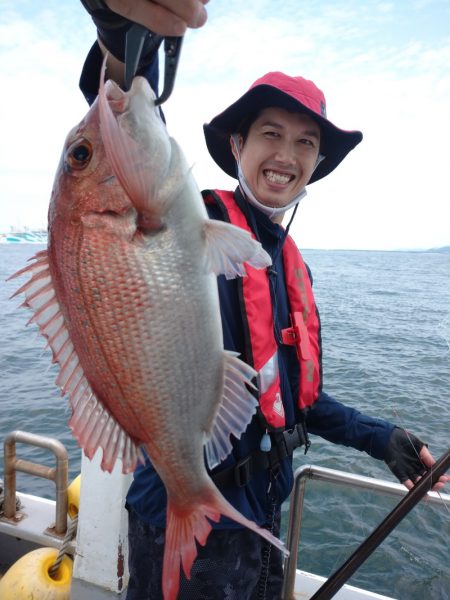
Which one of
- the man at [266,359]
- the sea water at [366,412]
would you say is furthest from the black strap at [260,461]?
the sea water at [366,412]

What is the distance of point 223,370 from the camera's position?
161cm

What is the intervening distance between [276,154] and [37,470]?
3.12 meters

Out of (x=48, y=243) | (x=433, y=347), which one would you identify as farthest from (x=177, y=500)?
(x=433, y=347)

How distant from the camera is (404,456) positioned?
2.67 meters

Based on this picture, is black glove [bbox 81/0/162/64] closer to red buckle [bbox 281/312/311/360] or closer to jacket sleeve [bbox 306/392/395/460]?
red buckle [bbox 281/312/311/360]

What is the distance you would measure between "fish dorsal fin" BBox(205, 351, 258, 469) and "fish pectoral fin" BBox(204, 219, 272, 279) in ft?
1.07

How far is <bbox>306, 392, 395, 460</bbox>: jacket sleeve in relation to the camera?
2.71m

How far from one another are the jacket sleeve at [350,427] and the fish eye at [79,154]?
193 cm

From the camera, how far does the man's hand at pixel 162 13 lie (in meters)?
1.25

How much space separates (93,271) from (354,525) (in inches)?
246

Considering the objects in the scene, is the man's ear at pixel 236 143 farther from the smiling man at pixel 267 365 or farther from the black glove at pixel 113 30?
the black glove at pixel 113 30

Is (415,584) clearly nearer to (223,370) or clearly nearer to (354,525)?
(354,525)

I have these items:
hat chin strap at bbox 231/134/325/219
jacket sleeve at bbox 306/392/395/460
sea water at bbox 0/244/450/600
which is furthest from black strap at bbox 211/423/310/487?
sea water at bbox 0/244/450/600

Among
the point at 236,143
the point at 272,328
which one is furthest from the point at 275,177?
the point at 272,328
